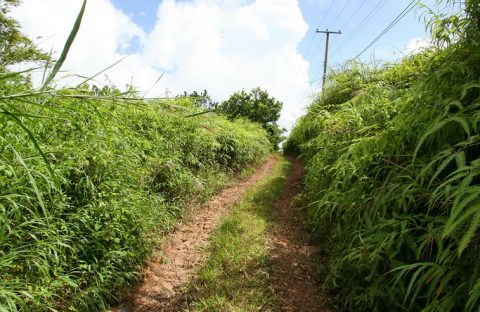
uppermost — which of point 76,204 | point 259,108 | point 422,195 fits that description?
point 259,108

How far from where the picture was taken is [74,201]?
9.53 ft

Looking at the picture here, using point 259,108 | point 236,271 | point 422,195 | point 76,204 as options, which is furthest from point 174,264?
point 259,108

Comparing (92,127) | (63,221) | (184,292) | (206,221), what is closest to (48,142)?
(92,127)

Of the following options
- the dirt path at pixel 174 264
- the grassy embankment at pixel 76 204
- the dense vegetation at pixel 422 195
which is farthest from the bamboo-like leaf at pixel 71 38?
the dirt path at pixel 174 264

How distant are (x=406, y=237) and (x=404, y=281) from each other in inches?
13.7

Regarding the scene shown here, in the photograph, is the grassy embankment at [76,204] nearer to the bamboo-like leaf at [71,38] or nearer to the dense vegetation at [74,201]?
the dense vegetation at [74,201]

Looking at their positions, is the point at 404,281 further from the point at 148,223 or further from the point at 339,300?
the point at 148,223

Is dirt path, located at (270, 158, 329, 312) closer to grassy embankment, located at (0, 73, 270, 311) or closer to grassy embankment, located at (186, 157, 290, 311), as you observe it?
grassy embankment, located at (186, 157, 290, 311)

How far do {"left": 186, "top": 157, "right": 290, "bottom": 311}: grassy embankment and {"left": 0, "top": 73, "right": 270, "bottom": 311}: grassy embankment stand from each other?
0.72 m

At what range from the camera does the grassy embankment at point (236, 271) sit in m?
2.89

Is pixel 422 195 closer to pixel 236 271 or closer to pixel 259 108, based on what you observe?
pixel 236 271

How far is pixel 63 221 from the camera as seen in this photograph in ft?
8.52

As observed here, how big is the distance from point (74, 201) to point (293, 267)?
2464 millimetres

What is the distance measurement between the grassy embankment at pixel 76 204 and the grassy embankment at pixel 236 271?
2.38 feet
